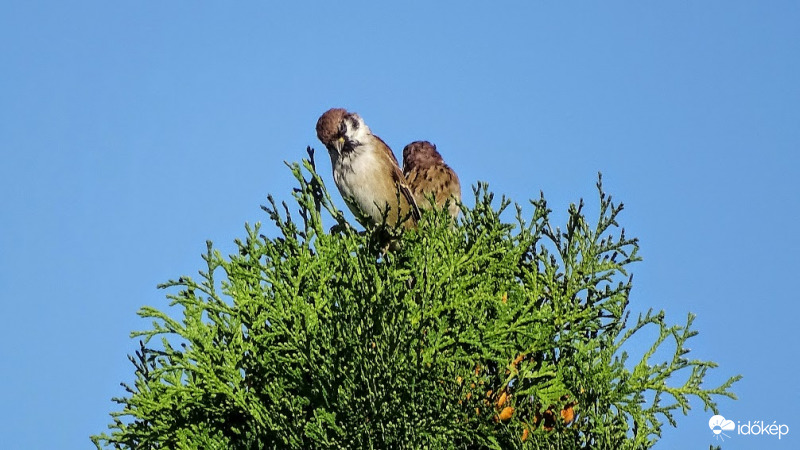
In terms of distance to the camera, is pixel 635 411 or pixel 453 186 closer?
pixel 635 411

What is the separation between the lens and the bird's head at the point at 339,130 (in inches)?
356

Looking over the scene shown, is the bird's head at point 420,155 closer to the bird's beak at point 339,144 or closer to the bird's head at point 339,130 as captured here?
the bird's head at point 339,130

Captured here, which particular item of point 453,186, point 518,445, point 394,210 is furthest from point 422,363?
point 453,186

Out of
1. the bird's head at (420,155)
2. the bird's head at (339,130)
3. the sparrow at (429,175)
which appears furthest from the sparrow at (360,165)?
the bird's head at (420,155)

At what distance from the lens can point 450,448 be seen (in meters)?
5.64

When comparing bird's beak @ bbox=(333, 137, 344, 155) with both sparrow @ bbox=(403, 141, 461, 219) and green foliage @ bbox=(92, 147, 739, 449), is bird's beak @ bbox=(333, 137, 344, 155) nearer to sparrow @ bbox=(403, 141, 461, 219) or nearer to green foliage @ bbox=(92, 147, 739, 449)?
sparrow @ bbox=(403, 141, 461, 219)

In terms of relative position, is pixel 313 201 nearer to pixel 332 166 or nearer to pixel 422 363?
pixel 422 363

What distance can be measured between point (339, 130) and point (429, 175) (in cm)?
131

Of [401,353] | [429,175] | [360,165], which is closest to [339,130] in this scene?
[360,165]

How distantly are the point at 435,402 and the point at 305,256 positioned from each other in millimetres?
1134

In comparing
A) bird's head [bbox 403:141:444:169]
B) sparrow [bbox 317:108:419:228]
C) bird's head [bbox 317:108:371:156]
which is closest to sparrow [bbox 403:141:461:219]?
bird's head [bbox 403:141:444:169]

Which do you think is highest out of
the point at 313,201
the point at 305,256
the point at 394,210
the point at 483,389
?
the point at 394,210

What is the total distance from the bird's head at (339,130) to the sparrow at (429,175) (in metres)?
1.00

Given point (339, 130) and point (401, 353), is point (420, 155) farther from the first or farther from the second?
point (401, 353)
